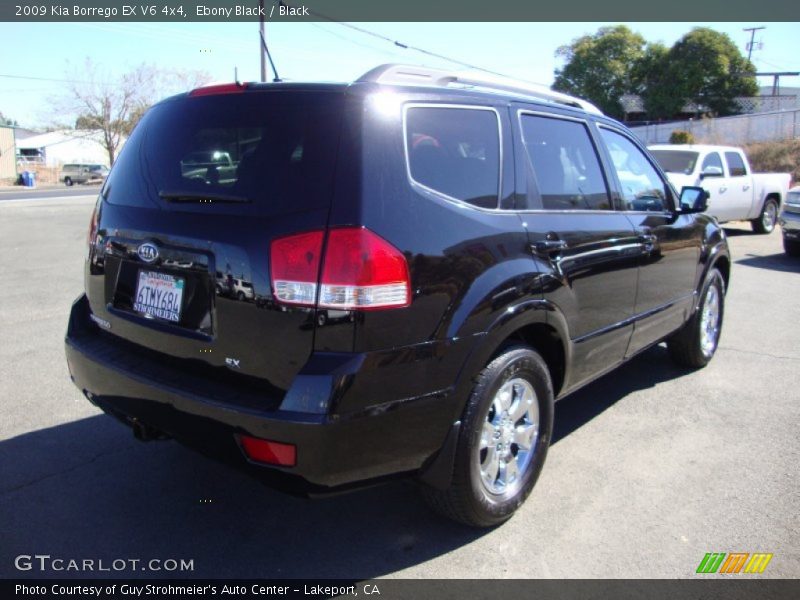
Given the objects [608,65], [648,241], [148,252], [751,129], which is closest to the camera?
[148,252]

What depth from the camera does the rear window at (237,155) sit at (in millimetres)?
2471

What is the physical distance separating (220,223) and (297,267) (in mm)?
417

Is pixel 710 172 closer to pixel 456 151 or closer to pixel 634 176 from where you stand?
pixel 634 176

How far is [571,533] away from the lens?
307cm

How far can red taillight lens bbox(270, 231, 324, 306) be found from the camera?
2346mm

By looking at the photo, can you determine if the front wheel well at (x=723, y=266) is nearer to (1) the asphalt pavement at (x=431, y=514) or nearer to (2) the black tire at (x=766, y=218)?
(1) the asphalt pavement at (x=431, y=514)

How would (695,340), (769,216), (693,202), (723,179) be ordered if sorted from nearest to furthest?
1. (693,202)
2. (695,340)
3. (723,179)
4. (769,216)

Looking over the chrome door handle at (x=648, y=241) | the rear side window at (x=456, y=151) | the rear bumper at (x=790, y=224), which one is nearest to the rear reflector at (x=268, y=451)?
the rear side window at (x=456, y=151)

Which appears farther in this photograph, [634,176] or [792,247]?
[792,247]

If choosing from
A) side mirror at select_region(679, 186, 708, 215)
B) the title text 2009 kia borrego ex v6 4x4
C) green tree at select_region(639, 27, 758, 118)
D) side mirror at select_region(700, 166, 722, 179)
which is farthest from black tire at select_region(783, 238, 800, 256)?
green tree at select_region(639, 27, 758, 118)

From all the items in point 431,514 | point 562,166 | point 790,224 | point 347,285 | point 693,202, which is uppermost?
point 562,166

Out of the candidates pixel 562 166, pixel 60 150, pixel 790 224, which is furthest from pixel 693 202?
pixel 60 150

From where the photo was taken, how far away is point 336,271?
2332mm

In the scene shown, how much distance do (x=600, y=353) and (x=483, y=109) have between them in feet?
5.28
